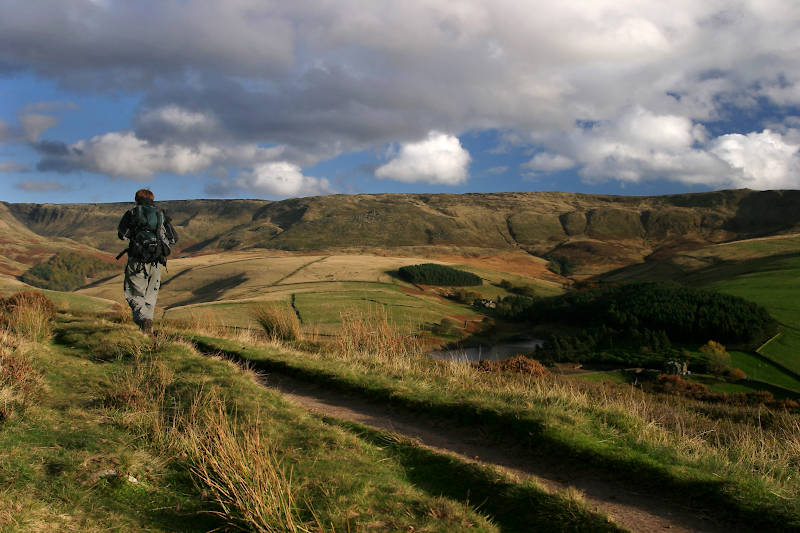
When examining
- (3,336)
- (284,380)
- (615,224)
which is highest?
(615,224)

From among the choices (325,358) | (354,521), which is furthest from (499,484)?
(325,358)

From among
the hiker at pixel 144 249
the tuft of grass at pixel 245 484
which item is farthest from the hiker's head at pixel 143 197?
the tuft of grass at pixel 245 484

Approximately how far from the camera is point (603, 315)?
48.8 metres

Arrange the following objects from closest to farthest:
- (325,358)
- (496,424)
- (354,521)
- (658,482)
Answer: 1. (354,521)
2. (658,482)
3. (496,424)
4. (325,358)

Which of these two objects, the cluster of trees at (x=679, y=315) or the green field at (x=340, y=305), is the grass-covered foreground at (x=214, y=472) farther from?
the cluster of trees at (x=679, y=315)

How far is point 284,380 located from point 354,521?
739cm

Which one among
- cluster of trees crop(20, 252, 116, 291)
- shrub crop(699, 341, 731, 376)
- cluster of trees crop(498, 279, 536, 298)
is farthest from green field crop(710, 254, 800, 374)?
cluster of trees crop(20, 252, 116, 291)

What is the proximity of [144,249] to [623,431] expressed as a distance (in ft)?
33.5

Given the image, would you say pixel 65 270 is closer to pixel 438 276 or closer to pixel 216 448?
pixel 438 276

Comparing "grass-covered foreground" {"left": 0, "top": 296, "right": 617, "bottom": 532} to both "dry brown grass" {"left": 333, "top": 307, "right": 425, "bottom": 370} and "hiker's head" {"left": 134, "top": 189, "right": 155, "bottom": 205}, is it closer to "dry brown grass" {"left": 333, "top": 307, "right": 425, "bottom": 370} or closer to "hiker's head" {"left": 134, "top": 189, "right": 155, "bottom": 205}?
"hiker's head" {"left": 134, "top": 189, "right": 155, "bottom": 205}

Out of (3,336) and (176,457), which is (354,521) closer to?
(176,457)

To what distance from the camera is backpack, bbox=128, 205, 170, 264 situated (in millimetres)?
11812

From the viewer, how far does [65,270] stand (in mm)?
127938

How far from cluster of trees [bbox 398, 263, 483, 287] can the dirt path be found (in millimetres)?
72264
